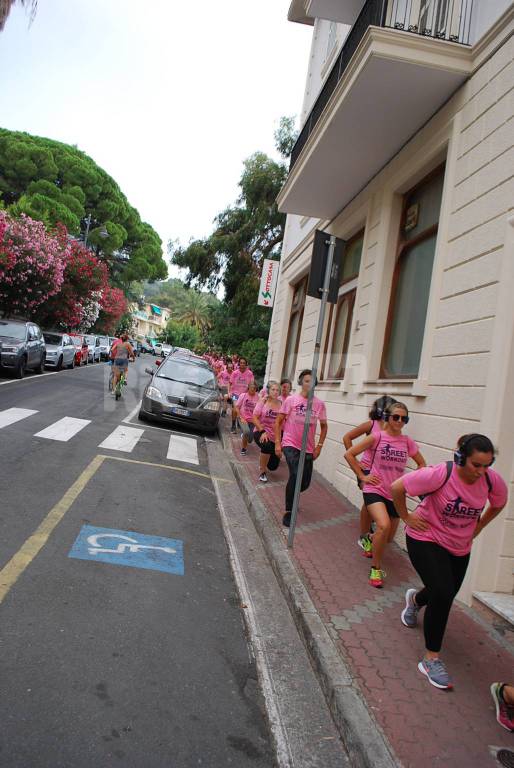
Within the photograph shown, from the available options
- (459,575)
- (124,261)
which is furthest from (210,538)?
(124,261)

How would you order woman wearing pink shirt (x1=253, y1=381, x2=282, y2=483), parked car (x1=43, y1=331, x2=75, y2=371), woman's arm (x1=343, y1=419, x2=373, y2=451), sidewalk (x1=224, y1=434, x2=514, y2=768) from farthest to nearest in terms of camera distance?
1. parked car (x1=43, y1=331, x2=75, y2=371)
2. woman wearing pink shirt (x1=253, y1=381, x2=282, y2=483)
3. woman's arm (x1=343, y1=419, x2=373, y2=451)
4. sidewalk (x1=224, y1=434, x2=514, y2=768)

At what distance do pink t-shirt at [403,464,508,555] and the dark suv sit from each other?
659 inches

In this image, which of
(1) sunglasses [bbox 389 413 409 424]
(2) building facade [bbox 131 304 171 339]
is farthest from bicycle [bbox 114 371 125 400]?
(2) building facade [bbox 131 304 171 339]

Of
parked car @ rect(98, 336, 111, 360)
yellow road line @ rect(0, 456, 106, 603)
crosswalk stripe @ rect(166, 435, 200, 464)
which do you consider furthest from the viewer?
parked car @ rect(98, 336, 111, 360)

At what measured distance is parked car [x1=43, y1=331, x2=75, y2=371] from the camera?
24.5 meters

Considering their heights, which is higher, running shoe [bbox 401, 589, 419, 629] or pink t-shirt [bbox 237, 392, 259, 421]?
pink t-shirt [bbox 237, 392, 259, 421]

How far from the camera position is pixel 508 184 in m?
5.49


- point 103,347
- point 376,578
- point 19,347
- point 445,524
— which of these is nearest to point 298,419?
point 376,578

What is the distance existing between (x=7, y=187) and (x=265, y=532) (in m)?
41.2

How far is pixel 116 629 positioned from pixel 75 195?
43.3 m

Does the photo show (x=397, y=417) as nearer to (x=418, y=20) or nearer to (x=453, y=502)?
(x=453, y=502)

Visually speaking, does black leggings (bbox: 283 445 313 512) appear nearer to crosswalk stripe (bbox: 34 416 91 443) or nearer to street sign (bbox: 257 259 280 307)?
crosswalk stripe (bbox: 34 416 91 443)

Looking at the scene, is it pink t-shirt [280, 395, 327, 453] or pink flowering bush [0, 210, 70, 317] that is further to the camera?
pink flowering bush [0, 210, 70, 317]

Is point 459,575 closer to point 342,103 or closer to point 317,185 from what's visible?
point 342,103
